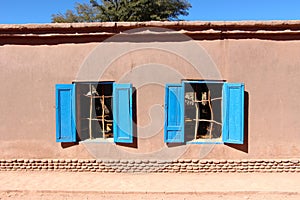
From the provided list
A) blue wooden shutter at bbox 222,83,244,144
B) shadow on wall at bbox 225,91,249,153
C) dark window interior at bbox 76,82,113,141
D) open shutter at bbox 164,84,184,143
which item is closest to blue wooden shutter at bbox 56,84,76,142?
dark window interior at bbox 76,82,113,141

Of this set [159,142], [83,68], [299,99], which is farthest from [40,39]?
[299,99]

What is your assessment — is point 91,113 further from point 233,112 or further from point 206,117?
point 233,112

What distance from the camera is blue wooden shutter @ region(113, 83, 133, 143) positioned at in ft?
18.0

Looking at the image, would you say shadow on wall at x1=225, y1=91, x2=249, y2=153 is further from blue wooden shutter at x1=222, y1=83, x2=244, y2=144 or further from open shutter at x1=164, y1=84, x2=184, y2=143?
open shutter at x1=164, y1=84, x2=184, y2=143

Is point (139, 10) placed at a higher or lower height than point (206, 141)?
higher

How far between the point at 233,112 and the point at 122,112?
2451 millimetres

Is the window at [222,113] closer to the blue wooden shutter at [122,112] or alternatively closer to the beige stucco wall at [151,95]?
the beige stucco wall at [151,95]

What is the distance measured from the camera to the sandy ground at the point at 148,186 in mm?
4648

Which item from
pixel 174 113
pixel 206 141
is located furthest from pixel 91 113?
pixel 206 141

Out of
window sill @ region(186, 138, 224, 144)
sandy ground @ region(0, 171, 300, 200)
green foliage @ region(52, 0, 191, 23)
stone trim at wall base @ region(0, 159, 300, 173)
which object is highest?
green foliage @ region(52, 0, 191, 23)

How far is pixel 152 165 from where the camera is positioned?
566cm

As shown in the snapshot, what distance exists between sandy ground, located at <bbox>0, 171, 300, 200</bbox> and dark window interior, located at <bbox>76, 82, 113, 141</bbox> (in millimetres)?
1030

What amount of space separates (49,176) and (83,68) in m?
2.50

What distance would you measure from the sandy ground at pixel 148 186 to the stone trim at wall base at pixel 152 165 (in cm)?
13
